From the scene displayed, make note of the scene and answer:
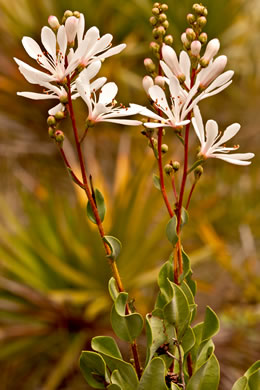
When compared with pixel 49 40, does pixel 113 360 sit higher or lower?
lower

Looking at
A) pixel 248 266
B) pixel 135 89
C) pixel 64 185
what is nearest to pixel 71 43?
pixel 248 266

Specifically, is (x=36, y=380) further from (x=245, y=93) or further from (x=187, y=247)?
(x=245, y=93)

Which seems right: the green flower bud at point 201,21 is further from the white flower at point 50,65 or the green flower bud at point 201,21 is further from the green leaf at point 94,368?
the green leaf at point 94,368

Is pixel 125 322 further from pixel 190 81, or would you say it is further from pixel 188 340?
pixel 190 81

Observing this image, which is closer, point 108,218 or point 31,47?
point 31,47

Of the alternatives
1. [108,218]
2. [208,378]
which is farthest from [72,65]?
[108,218]

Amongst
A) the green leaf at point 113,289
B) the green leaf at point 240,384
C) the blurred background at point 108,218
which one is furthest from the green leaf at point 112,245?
the blurred background at point 108,218
